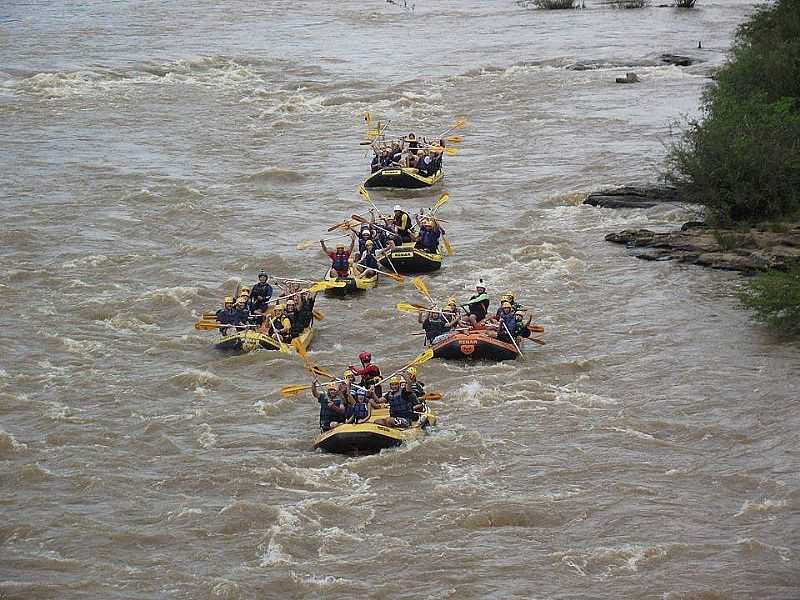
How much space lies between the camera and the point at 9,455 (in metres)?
19.8

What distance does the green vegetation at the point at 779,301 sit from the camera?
24.2 meters

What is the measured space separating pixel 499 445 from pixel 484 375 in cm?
325

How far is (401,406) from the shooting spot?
20.2 m

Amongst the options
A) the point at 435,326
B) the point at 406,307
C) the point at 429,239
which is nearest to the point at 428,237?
the point at 429,239

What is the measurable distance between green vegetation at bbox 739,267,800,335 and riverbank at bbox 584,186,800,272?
1499 millimetres

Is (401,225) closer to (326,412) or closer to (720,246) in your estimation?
(720,246)

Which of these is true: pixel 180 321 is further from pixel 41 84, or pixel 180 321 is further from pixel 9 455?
pixel 41 84

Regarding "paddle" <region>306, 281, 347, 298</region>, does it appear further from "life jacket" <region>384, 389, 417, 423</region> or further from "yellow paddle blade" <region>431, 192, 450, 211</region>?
"life jacket" <region>384, 389, 417, 423</region>

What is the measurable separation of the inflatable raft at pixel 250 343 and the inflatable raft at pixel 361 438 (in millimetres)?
4752

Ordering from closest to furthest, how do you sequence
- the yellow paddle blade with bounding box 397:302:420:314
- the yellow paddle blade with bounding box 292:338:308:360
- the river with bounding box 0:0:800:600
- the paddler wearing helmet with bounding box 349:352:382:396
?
the river with bounding box 0:0:800:600 → the paddler wearing helmet with bounding box 349:352:382:396 → the yellow paddle blade with bounding box 292:338:308:360 → the yellow paddle blade with bounding box 397:302:420:314

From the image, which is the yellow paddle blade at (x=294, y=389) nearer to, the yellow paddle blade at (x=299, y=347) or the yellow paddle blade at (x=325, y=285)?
the yellow paddle blade at (x=299, y=347)

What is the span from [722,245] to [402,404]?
11788mm

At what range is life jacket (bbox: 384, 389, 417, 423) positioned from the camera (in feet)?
66.2

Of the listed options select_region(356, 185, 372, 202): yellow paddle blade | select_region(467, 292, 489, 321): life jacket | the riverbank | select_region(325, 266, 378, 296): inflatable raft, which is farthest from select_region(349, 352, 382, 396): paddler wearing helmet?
select_region(356, 185, 372, 202): yellow paddle blade
